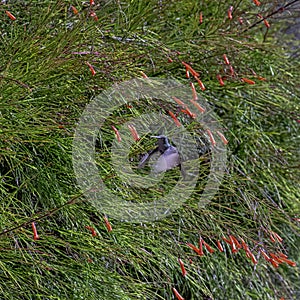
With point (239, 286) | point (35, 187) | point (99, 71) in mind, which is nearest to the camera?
point (99, 71)

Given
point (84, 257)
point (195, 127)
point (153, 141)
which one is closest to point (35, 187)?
point (84, 257)

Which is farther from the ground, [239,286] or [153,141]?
[153,141]

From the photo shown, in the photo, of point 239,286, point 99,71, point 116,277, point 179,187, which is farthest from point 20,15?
point 239,286

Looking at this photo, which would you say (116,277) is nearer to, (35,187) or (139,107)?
(35,187)

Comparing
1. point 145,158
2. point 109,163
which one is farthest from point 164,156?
point 109,163

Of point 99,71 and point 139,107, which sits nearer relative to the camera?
point 99,71

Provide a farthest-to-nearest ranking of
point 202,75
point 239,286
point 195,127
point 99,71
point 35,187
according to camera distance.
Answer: point 202,75 < point 239,286 < point 195,127 < point 35,187 < point 99,71

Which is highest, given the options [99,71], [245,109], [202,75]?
[99,71]

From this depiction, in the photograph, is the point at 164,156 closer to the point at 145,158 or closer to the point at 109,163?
the point at 145,158
